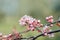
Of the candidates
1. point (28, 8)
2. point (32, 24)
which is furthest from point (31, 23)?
point (28, 8)

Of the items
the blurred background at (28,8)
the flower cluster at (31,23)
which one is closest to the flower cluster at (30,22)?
the flower cluster at (31,23)

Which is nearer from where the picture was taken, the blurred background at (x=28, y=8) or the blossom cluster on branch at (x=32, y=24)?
the blossom cluster on branch at (x=32, y=24)

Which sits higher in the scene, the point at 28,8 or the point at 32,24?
the point at 28,8

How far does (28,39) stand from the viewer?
111 centimetres

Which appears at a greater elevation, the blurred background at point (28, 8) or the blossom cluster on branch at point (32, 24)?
the blurred background at point (28, 8)

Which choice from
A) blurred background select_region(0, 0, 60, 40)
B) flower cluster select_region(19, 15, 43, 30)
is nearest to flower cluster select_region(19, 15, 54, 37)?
flower cluster select_region(19, 15, 43, 30)

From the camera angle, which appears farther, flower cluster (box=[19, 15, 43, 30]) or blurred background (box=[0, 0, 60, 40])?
blurred background (box=[0, 0, 60, 40])

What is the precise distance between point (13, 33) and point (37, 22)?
0.10 metres

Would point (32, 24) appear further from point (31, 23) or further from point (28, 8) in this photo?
point (28, 8)

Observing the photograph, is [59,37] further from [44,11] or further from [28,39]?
[44,11]

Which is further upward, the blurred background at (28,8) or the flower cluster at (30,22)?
the blurred background at (28,8)

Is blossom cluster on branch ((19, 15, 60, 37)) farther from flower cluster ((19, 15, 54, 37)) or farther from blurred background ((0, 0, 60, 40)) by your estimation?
blurred background ((0, 0, 60, 40))

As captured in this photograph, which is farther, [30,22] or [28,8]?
[28,8]

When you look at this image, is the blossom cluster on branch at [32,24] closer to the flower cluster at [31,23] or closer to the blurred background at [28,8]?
the flower cluster at [31,23]
